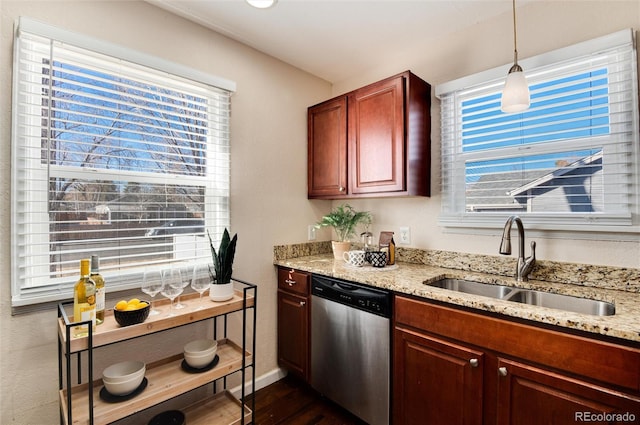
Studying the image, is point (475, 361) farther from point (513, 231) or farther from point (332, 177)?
point (332, 177)

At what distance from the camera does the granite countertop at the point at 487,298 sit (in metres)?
1.04

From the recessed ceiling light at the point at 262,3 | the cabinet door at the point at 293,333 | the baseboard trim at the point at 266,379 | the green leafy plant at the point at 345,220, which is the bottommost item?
the baseboard trim at the point at 266,379

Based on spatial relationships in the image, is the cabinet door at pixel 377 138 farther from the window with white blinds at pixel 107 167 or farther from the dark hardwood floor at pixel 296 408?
the dark hardwood floor at pixel 296 408

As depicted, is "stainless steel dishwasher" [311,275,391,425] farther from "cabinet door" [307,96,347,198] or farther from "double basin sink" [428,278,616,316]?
"cabinet door" [307,96,347,198]

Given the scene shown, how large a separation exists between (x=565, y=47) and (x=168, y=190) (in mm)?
2351

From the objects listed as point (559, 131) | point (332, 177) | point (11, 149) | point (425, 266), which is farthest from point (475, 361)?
point (11, 149)

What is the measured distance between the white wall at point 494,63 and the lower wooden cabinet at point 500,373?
708 millimetres

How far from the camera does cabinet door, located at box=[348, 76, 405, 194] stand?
1939 millimetres

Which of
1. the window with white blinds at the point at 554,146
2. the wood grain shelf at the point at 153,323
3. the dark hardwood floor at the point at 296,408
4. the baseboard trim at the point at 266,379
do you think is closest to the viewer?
the wood grain shelf at the point at 153,323

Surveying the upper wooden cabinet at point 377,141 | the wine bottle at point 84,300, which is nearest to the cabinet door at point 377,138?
the upper wooden cabinet at point 377,141

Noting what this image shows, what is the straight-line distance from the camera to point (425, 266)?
2094mm

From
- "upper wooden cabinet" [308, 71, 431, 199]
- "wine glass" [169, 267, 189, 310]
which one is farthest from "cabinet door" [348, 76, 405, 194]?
"wine glass" [169, 267, 189, 310]

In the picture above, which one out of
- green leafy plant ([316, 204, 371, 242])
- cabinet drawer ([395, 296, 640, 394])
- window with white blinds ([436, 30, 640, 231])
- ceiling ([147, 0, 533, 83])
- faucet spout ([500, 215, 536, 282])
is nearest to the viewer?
cabinet drawer ([395, 296, 640, 394])

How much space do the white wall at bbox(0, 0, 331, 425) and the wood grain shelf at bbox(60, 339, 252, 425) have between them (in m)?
0.22
